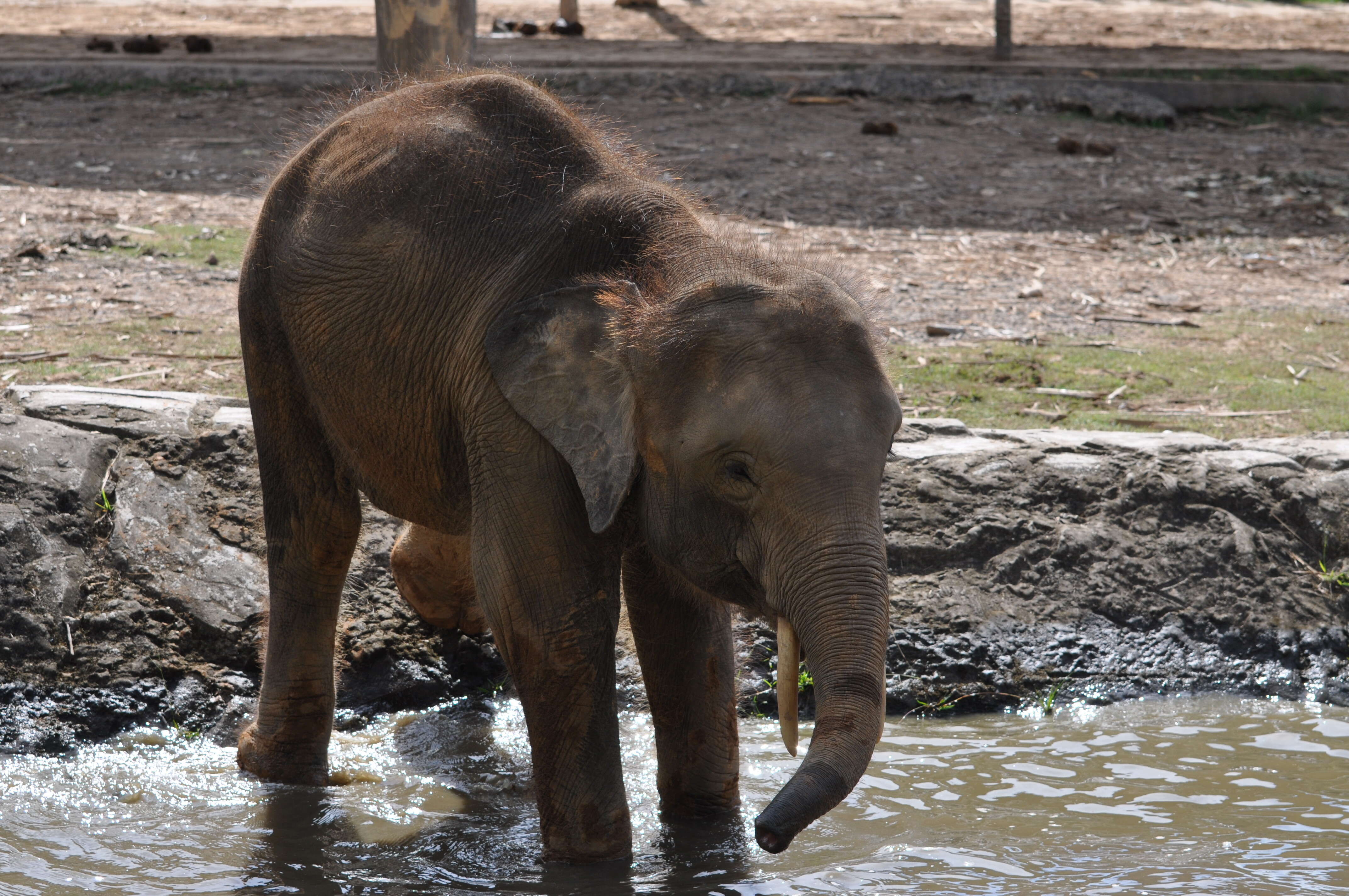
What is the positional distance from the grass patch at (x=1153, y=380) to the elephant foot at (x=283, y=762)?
2.67 metres

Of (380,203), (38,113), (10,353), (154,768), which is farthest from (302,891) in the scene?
(38,113)

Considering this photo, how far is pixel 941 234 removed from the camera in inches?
390

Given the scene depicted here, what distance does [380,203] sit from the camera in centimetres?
395

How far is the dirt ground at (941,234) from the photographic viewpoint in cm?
679

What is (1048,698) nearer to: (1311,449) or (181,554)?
(1311,449)

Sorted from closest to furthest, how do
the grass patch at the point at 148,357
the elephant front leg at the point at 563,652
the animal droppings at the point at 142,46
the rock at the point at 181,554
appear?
the elephant front leg at the point at 563,652
the rock at the point at 181,554
the grass patch at the point at 148,357
the animal droppings at the point at 142,46

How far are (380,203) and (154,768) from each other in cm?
190

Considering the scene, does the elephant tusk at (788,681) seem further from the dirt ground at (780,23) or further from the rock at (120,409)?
the dirt ground at (780,23)

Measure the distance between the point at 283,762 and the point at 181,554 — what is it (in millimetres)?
1021

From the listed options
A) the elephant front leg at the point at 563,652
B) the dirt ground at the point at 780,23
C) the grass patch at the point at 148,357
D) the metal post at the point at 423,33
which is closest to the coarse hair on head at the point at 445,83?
the elephant front leg at the point at 563,652

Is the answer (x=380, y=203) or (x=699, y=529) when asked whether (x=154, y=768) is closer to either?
(x=380, y=203)

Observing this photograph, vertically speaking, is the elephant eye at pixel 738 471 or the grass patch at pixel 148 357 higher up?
the elephant eye at pixel 738 471

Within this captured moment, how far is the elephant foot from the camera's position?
458cm

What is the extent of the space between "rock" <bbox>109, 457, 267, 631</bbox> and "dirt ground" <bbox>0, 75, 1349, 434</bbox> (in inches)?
38.4
